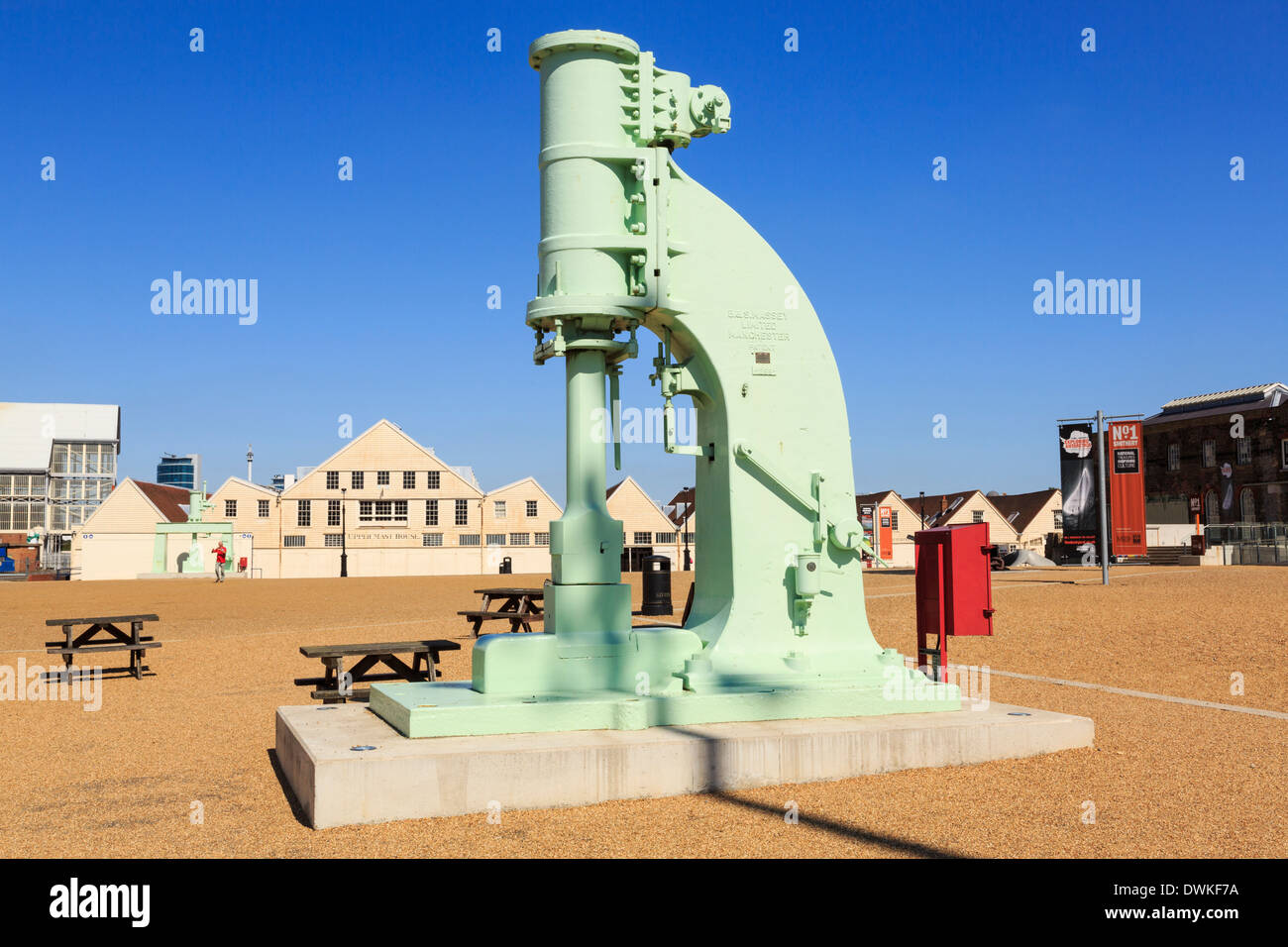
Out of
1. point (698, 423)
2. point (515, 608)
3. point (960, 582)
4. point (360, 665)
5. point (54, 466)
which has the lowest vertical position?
point (360, 665)

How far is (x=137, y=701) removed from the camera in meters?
10.9

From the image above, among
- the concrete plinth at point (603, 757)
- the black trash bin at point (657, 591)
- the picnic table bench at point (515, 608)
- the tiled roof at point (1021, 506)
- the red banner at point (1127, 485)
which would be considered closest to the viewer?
the concrete plinth at point (603, 757)

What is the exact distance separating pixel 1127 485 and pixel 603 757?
25.8m

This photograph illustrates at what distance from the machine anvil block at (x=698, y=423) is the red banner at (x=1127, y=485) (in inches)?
894

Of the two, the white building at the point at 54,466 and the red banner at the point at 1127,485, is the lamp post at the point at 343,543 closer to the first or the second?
the white building at the point at 54,466

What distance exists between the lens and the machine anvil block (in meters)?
7.12

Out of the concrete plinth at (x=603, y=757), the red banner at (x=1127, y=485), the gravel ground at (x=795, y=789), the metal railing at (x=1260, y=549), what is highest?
the red banner at (x=1127, y=485)

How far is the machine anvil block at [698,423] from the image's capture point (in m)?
7.12

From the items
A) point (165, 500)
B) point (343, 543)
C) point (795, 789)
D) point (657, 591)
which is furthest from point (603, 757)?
point (165, 500)

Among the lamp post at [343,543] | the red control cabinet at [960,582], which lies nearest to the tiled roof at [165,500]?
the lamp post at [343,543]

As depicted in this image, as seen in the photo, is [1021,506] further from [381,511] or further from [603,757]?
→ [603,757]

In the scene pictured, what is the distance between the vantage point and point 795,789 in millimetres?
6328
